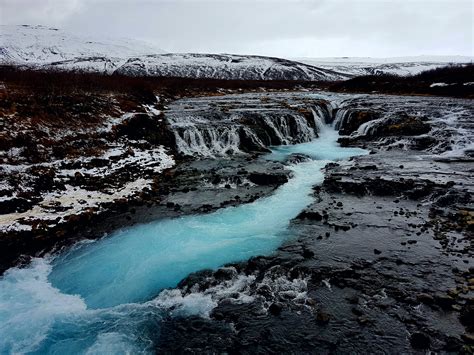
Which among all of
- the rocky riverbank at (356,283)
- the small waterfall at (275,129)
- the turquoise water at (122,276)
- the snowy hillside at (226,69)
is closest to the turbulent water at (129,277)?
the turquoise water at (122,276)

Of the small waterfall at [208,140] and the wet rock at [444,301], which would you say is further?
the small waterfall at [208,140]

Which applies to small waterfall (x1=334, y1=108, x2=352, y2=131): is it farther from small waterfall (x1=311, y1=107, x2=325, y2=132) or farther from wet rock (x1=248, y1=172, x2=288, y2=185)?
wet rock (x1=248, y1=172, x2=288, y2=185)

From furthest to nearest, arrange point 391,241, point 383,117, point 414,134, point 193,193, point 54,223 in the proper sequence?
1. point 383,117
2. point 414,134
3. point 193,193
4. point 54,223
5. point 391,241

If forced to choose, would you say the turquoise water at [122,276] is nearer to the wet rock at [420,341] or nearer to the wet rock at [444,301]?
the wet rock at [444,301]

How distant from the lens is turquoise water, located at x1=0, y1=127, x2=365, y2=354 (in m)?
8.78

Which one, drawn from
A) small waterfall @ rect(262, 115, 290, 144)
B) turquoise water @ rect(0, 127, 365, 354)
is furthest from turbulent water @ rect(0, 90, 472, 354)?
small waterfall @ rect(262, 115, 290, 144)

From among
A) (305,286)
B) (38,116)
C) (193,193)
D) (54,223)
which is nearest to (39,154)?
(38,116)

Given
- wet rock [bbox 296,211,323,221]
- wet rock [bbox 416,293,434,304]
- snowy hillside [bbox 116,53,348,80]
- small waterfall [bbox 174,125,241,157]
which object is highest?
snowy hillside [bbox 116,53,348,80]

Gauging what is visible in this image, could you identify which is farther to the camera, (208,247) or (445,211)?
(445,211)

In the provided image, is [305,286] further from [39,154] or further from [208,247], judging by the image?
[39,154]

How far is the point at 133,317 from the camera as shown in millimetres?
9391

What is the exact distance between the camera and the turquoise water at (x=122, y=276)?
8.78 m

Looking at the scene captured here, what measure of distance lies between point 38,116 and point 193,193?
12.0 meters

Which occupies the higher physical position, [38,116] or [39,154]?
[38,116]
